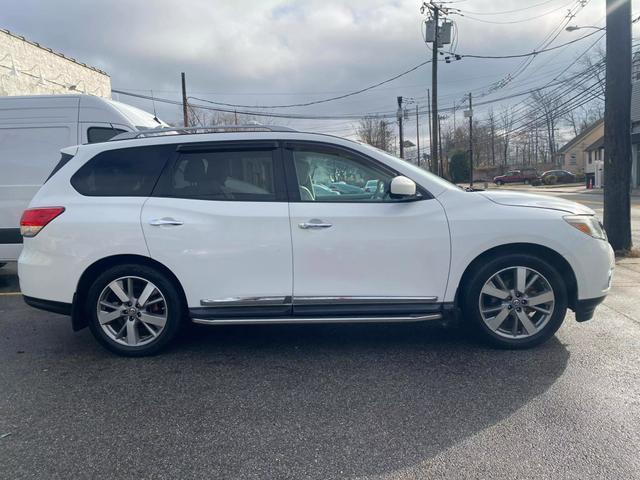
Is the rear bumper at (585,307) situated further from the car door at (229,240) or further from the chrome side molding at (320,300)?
the car door at (229,240)

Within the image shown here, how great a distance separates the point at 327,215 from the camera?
3914mm

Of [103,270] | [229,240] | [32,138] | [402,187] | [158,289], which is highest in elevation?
[32,138]

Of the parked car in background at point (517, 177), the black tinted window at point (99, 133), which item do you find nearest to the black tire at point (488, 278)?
the black tinted window at point (99, 133)

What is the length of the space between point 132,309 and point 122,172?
1.17 meters

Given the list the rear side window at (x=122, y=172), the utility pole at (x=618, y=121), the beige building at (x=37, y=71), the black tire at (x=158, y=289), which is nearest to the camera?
the black tire at (x=158, y=289)

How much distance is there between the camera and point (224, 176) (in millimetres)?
4113

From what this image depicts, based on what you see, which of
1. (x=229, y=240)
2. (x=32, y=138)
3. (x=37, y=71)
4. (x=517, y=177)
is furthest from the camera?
(x=517, y=177)

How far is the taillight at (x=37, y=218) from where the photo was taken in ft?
13.3

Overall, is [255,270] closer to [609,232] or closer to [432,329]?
[432,329]

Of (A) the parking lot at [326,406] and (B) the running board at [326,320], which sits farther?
(B) the running board at [326,320]

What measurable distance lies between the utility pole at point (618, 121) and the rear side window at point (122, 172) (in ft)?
25.1

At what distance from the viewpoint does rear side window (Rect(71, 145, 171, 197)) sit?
13.6ft

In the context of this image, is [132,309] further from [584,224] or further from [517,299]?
[584,224]

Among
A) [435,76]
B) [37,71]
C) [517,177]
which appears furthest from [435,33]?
[517,177]
